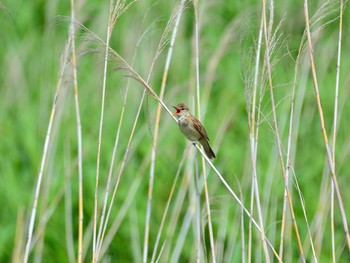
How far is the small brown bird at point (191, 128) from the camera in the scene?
3.70m

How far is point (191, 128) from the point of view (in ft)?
12.2

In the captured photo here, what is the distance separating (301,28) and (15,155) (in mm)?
2962

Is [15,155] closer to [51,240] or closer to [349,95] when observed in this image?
[51,240]

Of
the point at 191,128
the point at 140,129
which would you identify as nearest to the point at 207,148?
the point at 191,128

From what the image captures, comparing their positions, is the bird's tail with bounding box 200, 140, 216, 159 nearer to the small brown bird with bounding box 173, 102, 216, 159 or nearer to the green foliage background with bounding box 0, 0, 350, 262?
the small brown bird with bounding box 173, 102, 216, 159

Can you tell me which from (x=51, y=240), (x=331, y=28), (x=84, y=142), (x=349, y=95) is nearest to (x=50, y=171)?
(x=51, y=240)

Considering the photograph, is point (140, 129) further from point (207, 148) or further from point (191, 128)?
point (191, 128)

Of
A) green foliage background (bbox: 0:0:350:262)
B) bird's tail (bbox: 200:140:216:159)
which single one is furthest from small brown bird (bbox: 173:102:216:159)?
green foliage background (bbox: 0:0:350:262)

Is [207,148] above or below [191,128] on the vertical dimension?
below

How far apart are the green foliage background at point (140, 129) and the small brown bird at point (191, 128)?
140 millimetres

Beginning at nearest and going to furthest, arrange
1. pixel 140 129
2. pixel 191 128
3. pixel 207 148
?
pixel 191 128
pixel 207 148
pixel 140 129

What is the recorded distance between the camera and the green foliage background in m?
4.40

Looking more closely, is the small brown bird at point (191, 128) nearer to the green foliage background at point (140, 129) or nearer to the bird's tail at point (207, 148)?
the bird's tail at point (207, 148)

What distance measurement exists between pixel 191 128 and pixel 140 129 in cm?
157
